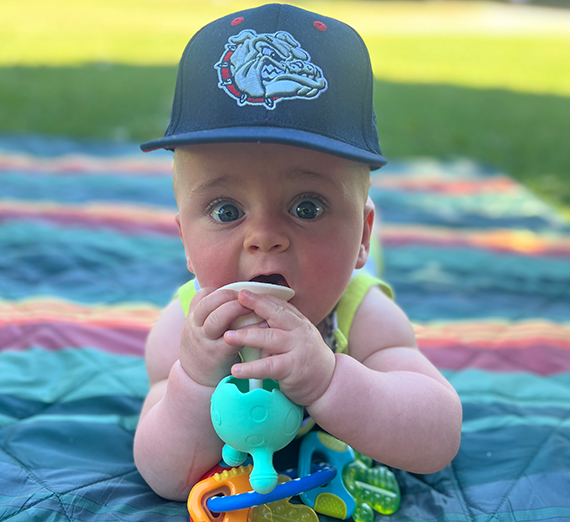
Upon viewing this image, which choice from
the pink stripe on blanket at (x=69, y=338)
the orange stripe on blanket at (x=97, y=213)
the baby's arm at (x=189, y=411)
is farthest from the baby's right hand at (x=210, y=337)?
the orange stripe on blanket at (x=97, y=213)

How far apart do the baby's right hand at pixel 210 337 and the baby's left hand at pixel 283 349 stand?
0.02 metres

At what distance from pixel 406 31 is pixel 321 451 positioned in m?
11.2

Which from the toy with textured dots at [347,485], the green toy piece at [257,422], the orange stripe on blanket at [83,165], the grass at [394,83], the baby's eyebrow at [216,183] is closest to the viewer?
the green toy piece at [257,422]

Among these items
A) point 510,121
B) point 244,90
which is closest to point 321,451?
point 244,90

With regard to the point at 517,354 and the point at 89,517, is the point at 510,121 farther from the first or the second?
the point at 89,517

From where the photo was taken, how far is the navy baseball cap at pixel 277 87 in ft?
2.98

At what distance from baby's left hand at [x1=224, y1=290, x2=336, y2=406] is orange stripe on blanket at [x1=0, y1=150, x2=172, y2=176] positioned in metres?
2.28

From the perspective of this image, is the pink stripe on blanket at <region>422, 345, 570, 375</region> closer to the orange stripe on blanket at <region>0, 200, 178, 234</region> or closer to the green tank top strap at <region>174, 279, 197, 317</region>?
the green tank top strap at <region>174, 279, 197, 317</region>

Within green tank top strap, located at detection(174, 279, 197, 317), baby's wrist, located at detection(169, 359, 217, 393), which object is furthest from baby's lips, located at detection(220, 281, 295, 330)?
green tank top strap, located at detection(174, 279, 197, 317)

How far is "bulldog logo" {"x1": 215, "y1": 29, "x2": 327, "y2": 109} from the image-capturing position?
0.91 m

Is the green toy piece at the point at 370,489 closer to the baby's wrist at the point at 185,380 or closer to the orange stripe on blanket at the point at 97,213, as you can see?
the baby's wrist at the point at 185,380

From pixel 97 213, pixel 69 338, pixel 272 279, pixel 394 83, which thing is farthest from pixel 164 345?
pixel 394 83

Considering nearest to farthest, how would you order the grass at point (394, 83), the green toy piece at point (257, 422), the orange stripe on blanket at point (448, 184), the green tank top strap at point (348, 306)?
the green toy piece at point (257, 422) < the green tank top strap at point (348, 306) < the orange stripe on blanket at point (448, 184) < the grass at point (394, 83)

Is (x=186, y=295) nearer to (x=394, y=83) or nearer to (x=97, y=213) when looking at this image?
(x=97, y=213)
